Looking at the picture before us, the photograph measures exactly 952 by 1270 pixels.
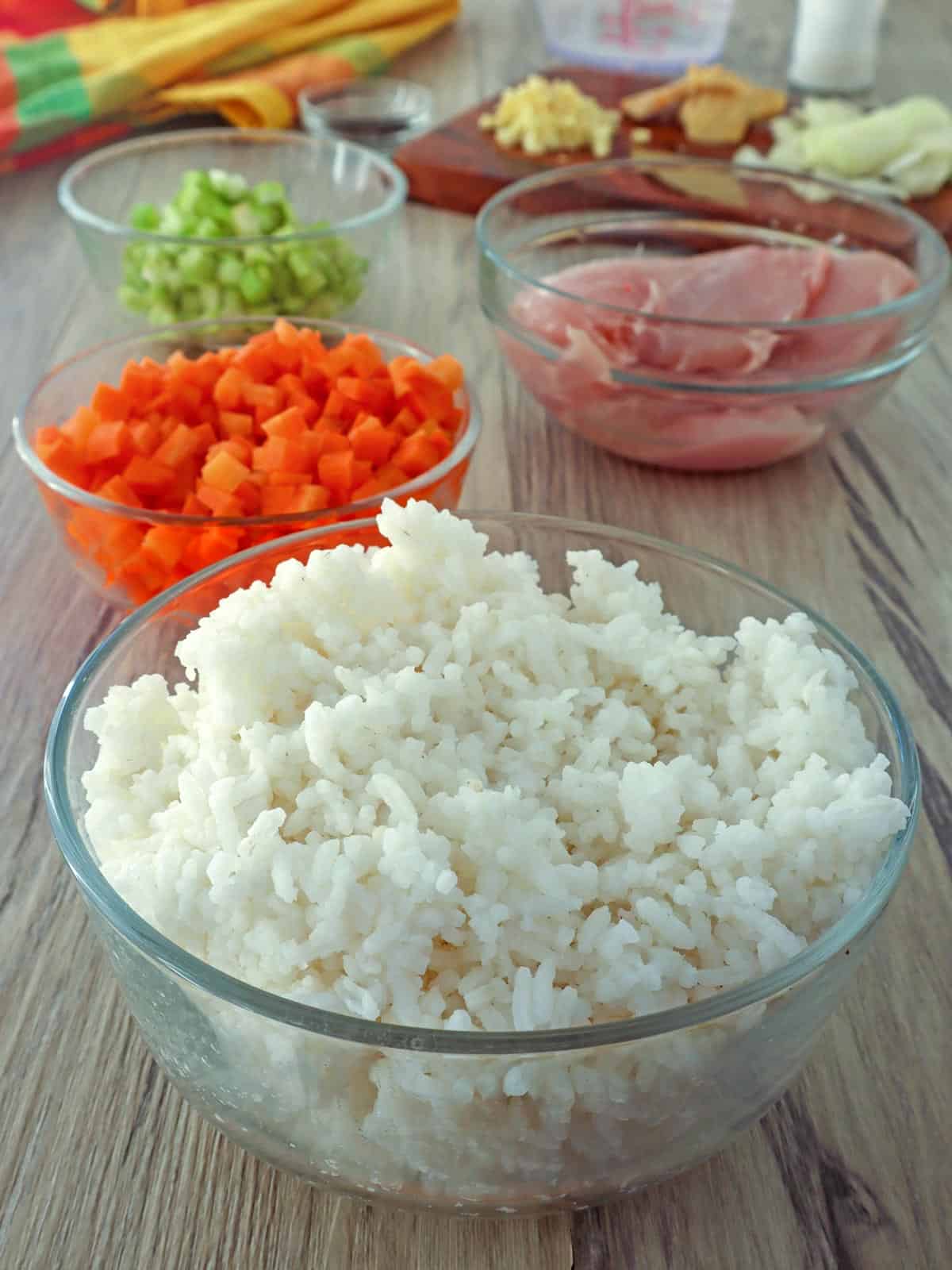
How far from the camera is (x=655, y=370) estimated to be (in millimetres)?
1477

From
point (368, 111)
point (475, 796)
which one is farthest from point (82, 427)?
point (368, 111)

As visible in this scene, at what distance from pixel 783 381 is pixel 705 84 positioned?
116 centimetres

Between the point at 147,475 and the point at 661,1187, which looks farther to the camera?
the point at 147,475

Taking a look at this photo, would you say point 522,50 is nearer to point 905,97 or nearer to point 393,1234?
point 905,97

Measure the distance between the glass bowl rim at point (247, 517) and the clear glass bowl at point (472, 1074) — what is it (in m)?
0.41

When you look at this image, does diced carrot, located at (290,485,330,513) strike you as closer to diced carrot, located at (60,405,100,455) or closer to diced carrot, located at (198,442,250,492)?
diced carrot, located at (198,442,250,492)

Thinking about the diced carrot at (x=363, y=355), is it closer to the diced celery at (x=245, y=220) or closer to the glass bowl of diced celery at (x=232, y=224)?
the glass bowl of diced celery at (x=232, y=224)

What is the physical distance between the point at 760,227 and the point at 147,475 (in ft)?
3.55

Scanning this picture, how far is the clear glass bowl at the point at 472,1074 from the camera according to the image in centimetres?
61

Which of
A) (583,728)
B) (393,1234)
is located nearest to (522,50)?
(583,728)

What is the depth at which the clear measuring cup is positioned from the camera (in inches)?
110

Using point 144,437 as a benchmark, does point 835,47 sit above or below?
below

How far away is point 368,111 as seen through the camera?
8.21ft

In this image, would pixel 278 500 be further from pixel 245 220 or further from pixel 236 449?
pixel 245 220
